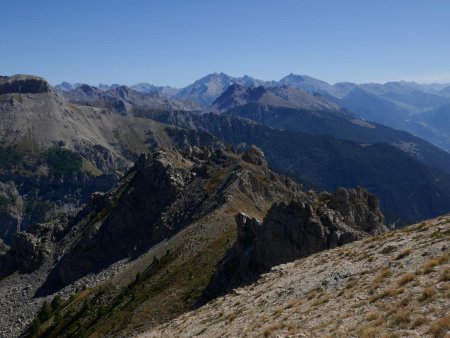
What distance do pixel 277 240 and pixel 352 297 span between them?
2870 cm

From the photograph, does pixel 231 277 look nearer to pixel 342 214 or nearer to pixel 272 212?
pixel 272 212

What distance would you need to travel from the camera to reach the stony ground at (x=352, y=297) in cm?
2109

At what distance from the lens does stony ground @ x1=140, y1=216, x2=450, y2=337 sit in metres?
21.1

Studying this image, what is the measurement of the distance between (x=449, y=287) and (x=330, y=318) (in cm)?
600

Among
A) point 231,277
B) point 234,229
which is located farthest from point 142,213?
point 231,277

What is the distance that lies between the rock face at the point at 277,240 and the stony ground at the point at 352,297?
11236mm

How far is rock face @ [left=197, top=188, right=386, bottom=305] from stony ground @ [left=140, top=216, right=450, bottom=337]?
1124cm

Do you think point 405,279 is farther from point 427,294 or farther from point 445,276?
point 427,294

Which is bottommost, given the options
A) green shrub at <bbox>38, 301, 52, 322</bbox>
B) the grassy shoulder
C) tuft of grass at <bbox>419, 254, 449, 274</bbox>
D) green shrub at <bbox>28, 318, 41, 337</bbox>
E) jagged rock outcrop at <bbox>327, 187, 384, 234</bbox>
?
green shrub at <bbox>28, 318, 41, 337</bbox>

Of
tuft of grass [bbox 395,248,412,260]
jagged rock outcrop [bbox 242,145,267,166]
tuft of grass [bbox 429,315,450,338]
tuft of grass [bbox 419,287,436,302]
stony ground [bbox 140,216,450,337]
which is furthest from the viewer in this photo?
jagged rock outcrop [bbox 242,145,267,166]

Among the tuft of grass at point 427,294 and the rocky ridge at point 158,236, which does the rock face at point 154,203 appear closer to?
the rocky ridge at point 158,236

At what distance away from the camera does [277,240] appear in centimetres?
5503

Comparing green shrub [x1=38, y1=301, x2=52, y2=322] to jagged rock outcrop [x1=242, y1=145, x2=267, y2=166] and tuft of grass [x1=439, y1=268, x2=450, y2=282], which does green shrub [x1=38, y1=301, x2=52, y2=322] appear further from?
tuft of grass [x1=439, y1=268, x2=450, y2=282]

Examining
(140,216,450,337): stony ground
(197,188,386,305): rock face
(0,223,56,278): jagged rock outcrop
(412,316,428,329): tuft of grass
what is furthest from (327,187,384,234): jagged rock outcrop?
(0,223,56,278): jagged rock outcrop
